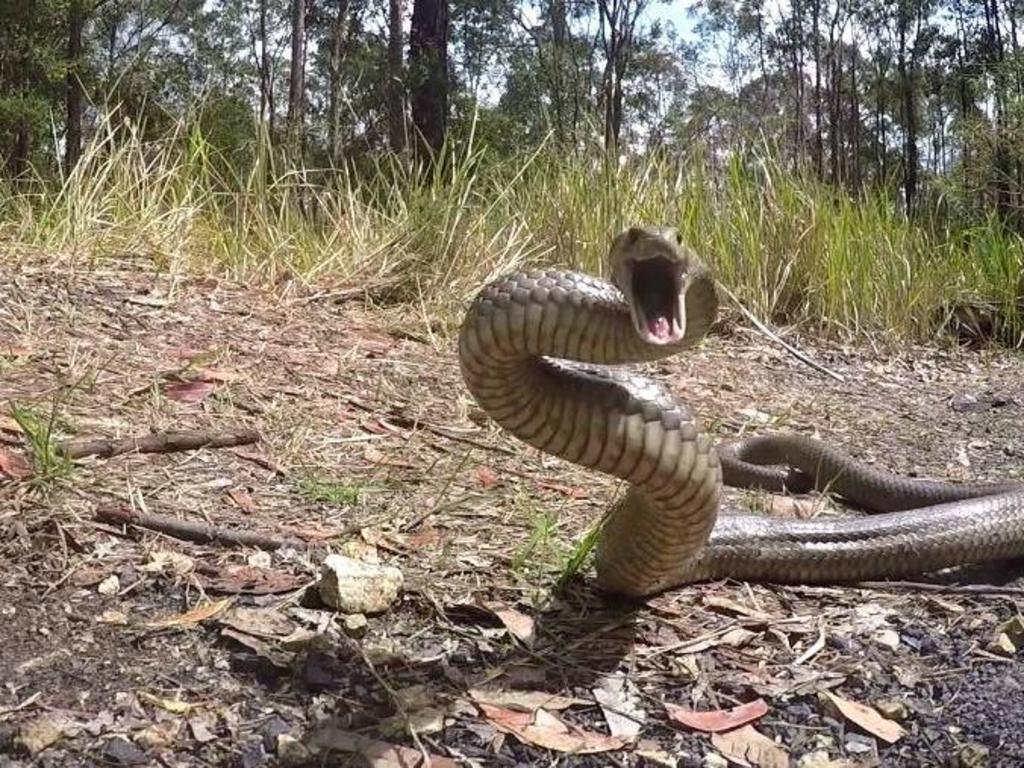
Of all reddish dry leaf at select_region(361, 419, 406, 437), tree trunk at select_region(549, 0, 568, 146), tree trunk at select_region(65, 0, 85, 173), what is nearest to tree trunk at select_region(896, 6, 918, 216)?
tree trunk at select_region(549, 0, 568, 146)

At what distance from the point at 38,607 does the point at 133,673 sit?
10.6 inches

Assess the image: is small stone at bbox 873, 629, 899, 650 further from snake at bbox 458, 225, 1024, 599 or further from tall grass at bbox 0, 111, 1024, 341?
tall grass at bbox 0, 111, 1024, 341

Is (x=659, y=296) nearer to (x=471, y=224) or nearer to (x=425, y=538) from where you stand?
(x=425, y=538)

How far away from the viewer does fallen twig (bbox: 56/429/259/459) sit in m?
2.36

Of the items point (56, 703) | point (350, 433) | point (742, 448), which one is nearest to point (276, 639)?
point (56, 703)

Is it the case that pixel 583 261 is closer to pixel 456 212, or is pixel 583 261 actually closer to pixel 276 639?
pixel 456 212

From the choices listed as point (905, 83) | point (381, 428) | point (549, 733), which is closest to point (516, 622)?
point (549, 733)

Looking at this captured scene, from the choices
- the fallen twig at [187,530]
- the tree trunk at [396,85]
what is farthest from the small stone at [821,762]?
the tree trunk at [396,85]

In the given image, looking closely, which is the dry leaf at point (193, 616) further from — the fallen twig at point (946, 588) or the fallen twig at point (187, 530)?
the fallen twig at point (946, 588)

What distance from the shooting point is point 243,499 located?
92.9 inches

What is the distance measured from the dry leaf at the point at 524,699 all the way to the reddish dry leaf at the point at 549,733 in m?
0.01

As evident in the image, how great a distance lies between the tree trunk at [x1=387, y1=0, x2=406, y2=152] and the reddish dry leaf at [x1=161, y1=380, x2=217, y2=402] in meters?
3.41

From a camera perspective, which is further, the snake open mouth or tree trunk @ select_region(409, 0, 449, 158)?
tree trunk @ select_region(409, 0, 449, 158)

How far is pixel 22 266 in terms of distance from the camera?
393 cm
